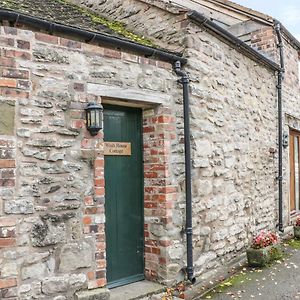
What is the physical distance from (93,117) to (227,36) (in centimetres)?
305

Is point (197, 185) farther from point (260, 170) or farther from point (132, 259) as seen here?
point (260, 170)

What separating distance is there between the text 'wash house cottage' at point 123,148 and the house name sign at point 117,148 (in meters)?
0.01

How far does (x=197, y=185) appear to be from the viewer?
17.4ft

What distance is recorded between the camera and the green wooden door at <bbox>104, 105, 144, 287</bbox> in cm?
466

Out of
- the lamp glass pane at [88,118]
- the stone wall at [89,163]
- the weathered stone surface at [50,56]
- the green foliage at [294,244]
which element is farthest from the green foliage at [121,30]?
the green foliage at [294,244]

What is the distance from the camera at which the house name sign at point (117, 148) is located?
463cm

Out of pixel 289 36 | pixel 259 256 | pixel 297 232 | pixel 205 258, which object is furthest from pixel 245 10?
pixel 205 258

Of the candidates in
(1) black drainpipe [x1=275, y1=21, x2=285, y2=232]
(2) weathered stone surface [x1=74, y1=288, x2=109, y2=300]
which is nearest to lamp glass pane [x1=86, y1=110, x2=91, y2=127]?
(2) weathered stone surface [x1=74, y1=288, x2=109, y2=300]

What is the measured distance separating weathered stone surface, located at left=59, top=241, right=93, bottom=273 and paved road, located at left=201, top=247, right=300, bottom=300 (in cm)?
184

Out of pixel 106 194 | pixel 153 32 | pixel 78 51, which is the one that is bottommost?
pixel 106 194

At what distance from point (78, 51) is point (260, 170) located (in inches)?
185

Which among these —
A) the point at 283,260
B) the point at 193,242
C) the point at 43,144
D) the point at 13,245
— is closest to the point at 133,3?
the point at 43,144

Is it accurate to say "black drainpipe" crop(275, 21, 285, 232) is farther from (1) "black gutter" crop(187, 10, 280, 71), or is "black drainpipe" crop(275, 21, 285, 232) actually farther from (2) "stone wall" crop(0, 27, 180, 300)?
(2) "stone wall" crop(0, 27, 180, 300)

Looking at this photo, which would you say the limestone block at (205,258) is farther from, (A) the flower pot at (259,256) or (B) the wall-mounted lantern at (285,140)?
(B) the wall-mounted lantern at (285,140)
